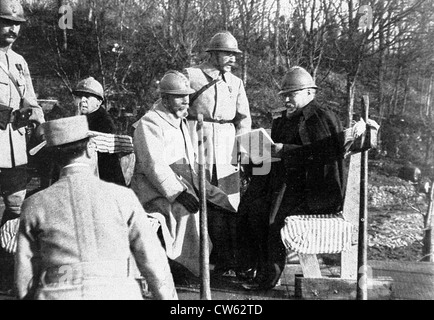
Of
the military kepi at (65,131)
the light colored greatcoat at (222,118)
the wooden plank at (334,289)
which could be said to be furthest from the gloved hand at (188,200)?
the military kepi at (65,131)

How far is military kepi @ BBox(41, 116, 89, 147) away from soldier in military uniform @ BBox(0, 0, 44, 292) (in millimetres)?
1185

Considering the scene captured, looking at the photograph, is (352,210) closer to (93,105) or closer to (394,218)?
(93,105)

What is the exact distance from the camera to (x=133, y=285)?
351 centimetres

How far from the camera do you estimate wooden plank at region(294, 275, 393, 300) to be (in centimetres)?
457

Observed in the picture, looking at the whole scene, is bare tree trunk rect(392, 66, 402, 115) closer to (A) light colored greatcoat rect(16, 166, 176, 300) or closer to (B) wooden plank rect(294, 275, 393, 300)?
(B) wooden plank rect(294, 275, 393, 300)

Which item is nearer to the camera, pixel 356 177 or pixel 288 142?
pixel 356 177

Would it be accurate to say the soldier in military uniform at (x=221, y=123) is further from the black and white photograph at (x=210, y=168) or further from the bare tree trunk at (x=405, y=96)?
the bare tree trunk at (x=405, y=96)

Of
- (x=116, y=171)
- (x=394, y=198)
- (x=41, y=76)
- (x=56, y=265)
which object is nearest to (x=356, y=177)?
(x=116, y=171)

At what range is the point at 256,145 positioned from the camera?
203 inches

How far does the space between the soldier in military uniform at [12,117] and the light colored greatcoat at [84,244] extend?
127cm

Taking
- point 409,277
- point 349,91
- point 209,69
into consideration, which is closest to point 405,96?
point 349,91

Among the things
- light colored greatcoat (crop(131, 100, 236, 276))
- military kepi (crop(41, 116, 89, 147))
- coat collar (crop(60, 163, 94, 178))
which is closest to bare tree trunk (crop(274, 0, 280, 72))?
light colored greatcoat (crop(131, 100, 236, 276))

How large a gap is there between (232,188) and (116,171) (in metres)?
1.15
